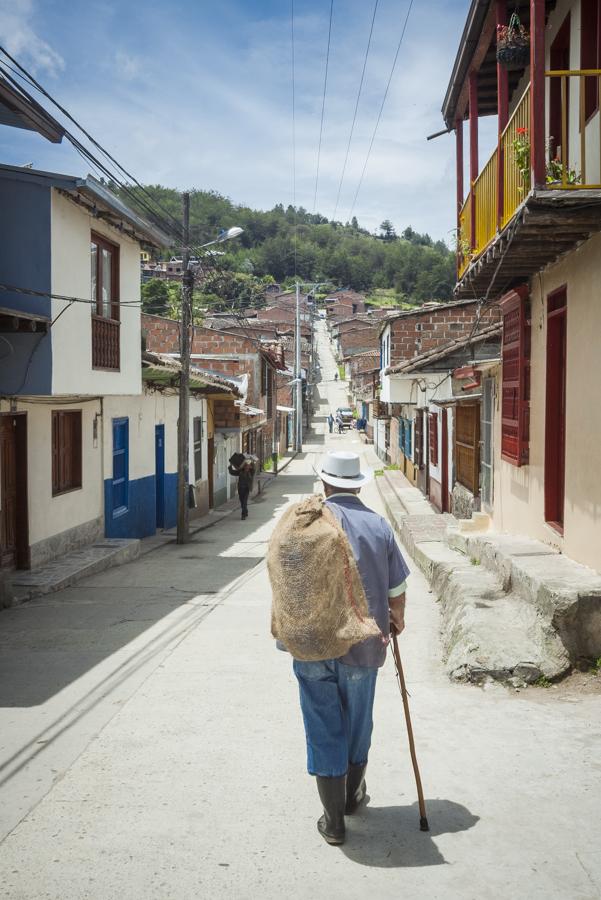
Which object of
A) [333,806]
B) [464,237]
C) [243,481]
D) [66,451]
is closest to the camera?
[333,806]

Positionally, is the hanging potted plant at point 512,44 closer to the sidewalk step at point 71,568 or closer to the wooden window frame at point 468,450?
the wooden window frame at point 468,450

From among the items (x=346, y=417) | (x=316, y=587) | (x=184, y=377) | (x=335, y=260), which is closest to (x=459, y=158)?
(x=184, y=377)

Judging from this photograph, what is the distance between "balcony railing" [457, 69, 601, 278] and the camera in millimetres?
6285

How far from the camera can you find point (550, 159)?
722 centimetres

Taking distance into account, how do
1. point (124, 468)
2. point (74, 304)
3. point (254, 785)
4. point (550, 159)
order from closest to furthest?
point (254, 785) < point (550, 159) < point (74, 304) < point (124, 468)

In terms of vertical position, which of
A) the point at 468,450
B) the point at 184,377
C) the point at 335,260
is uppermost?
the point at 335,260

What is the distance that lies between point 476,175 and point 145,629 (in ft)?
21.0

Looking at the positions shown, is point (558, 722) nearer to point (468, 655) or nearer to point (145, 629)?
point (468, 655)

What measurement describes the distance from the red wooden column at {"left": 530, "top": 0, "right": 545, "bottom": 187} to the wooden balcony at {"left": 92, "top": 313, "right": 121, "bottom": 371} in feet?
23.8

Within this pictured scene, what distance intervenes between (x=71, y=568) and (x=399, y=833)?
344 inches

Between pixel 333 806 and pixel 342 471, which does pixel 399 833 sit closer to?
pixel 333 806

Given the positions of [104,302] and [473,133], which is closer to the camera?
[473,133]

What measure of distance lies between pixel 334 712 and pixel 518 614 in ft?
10.4

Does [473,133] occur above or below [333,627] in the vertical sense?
above
